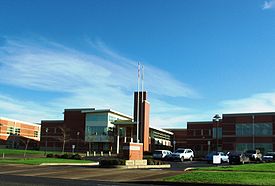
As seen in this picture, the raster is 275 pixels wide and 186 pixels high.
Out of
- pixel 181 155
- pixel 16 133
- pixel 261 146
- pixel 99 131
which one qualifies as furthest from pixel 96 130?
pixel 181 155

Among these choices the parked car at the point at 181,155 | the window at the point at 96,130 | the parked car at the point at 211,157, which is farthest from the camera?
the window at the point at 96,130

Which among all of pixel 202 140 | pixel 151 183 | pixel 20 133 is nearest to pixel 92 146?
pixel 202 140

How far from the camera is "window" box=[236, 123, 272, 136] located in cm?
7506

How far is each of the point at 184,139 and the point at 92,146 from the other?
32481 mm

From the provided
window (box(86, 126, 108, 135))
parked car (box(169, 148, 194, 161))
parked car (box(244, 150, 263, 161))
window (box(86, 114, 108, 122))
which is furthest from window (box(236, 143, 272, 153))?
parked car (box(169, 148, 194, 161))

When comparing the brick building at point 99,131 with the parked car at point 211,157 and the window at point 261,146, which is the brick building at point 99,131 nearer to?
the window at point 261,146

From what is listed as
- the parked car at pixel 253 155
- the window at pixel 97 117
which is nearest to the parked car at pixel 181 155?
the parked car at pixel 253 155

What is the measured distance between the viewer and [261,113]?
75.6 m

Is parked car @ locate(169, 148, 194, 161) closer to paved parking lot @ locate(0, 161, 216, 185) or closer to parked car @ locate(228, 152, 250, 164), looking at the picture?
parked car @ locate(228, 152, 250, 164)

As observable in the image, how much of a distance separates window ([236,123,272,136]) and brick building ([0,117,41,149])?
2229 inches

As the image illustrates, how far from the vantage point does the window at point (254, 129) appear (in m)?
75.1

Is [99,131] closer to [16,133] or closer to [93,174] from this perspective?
[16,133]

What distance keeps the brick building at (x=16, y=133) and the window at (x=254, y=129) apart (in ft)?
186

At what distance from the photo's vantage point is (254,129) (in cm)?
7619
